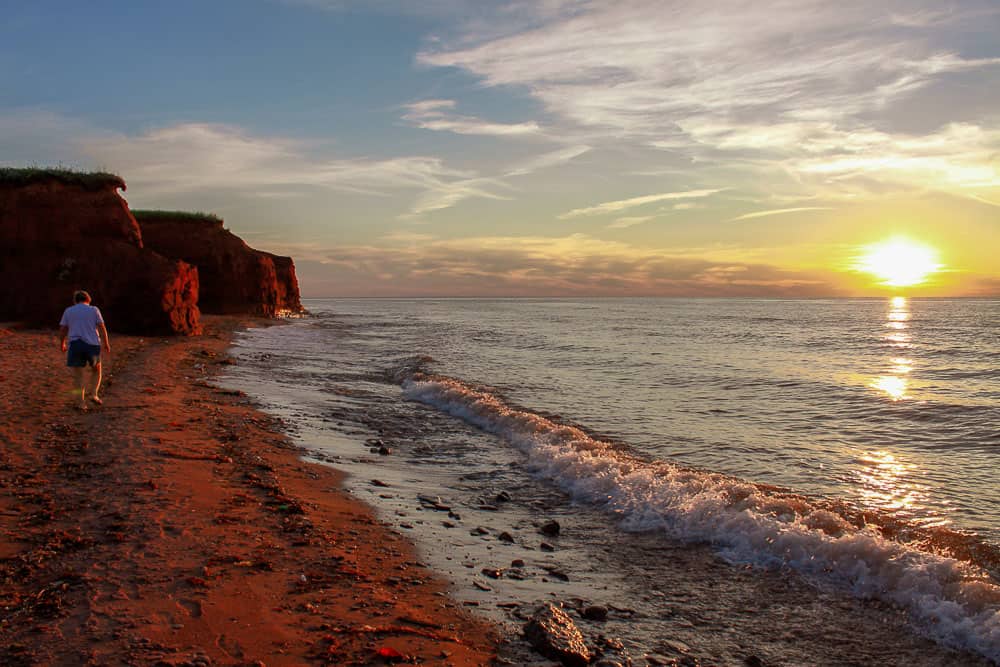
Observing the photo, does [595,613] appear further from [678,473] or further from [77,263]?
[77,263]

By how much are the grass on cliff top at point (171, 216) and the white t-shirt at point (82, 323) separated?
36121mm

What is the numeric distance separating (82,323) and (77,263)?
16.3m

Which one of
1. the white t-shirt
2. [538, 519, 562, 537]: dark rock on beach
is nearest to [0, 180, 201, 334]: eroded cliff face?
the white t-shirt

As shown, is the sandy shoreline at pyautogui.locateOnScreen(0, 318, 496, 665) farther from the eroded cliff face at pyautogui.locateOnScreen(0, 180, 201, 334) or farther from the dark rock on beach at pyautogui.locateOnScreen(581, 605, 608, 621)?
the eroded cliff face at pyautogui.locateOnScreen(0, 180, 201, 334)

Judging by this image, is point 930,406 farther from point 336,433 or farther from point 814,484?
point 336,433

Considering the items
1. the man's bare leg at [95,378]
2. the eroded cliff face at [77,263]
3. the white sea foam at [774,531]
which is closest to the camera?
the white sea foam at [774,531]

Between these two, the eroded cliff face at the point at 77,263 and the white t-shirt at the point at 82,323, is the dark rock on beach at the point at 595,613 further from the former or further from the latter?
the eroded cliff face at the point at 77,263

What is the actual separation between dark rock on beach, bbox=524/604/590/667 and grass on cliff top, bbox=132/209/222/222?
45.9m

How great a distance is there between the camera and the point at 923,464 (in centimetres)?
1039

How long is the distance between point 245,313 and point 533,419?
134 ft

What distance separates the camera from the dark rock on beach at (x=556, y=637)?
14.2 ft

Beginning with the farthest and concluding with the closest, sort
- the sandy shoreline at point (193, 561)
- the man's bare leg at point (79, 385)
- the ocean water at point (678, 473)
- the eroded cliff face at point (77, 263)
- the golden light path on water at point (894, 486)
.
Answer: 1. the eroded cliff face at point (77, 263)
2. the man's bare leg at point (79, 385)
3. the golden light path on water at point (894, 486)
4. the ocean water at point (678, 473)
5. the sandy shoreline at point (193, 561)

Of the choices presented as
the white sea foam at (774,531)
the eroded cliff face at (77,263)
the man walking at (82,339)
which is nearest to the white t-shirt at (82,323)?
the man walking at (82,339)

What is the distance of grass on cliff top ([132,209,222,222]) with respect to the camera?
43156 millimetres
